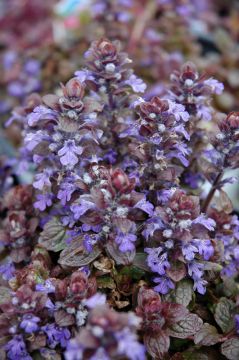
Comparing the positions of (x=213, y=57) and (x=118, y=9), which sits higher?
(x=118, y=9)

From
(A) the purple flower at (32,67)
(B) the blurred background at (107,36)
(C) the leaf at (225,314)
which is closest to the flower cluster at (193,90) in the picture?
(C) the leaf at (225,314)

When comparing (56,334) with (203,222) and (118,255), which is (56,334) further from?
(203,222)

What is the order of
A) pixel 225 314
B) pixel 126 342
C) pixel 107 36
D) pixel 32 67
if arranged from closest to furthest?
pixel 126 342 < pixel 225 314 < pixel 107 36 < pixel 32 67

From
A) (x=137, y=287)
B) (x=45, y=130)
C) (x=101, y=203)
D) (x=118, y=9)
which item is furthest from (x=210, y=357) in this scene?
(x=118, y=9)

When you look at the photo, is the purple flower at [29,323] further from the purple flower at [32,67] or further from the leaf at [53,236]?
the purple flower at [32,67]

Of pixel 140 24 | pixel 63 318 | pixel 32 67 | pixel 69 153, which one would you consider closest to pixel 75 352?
pixel 63 318

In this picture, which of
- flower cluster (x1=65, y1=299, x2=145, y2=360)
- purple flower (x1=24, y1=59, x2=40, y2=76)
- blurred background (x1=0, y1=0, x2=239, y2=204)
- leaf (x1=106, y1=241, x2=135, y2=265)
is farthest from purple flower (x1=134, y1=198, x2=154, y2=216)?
purple flower (x1=24, y1=59, x2=40, y2=76)

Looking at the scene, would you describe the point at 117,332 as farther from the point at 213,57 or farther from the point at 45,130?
the point at 213,57
